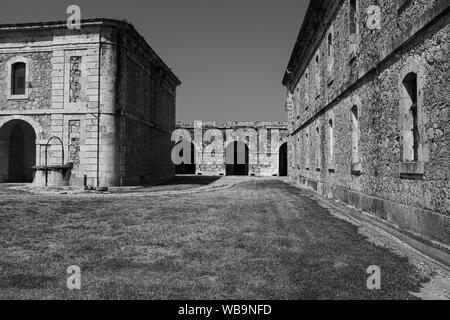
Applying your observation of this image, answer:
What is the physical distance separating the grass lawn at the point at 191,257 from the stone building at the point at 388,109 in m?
1.08

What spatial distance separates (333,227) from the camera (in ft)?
24.3

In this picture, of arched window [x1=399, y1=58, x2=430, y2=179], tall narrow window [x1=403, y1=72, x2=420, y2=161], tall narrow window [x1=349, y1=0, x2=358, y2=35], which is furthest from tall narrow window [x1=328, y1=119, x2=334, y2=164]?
tall narrow window [x1=403, y1=72, x2=420, y2=161]

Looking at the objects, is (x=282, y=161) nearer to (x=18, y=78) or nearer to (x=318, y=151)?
(x=318, y=151)

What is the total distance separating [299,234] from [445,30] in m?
3.80

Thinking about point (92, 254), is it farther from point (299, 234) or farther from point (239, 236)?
point (299, 234)

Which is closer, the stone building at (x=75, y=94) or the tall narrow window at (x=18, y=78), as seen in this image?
the stone building at (x=75, y=94)

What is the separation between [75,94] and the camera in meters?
16.6

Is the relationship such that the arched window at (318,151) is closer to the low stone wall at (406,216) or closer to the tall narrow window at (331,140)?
the tall narrow window at (331,140)

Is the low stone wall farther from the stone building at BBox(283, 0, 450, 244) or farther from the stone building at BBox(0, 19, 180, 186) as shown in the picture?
the stone building at BBox(0, 19, 180, 186)

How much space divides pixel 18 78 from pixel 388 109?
16.5 metres

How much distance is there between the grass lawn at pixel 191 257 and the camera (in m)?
3.77

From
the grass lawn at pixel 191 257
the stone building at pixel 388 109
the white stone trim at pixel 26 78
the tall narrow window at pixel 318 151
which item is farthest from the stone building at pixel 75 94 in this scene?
the stone building at pixel 388 109

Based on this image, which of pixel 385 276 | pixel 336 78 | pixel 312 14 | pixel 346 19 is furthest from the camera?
pixel 312 14
